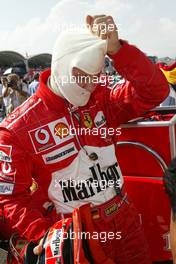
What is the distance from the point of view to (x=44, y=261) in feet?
5.51

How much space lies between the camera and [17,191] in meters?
1.80

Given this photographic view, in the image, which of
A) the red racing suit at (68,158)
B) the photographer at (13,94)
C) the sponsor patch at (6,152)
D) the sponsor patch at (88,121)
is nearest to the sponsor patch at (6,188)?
the red racing suit at (68,158)

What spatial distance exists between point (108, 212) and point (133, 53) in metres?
0.77

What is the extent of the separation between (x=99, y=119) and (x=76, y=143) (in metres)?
0.20

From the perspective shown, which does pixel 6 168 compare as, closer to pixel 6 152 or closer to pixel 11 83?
pixel 6 152

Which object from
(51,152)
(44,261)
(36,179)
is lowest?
(44,261)

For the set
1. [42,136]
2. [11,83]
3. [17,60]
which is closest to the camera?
[42,136]

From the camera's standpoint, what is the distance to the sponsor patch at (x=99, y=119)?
1991 millimetres

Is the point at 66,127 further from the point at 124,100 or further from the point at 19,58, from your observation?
the point at 19,58

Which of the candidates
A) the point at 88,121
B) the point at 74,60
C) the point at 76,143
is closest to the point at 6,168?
the point at 76,143

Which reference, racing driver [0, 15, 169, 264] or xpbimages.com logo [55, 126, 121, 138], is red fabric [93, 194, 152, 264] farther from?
xpbimages.com logo [55, 126, 121, 138]

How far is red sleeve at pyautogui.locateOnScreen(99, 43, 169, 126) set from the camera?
6.08 ft

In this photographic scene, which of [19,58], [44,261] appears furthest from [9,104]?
[19,58]

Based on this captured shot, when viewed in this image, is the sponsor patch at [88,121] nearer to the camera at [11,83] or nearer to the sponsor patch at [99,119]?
the sponsor patch at [99,119]
